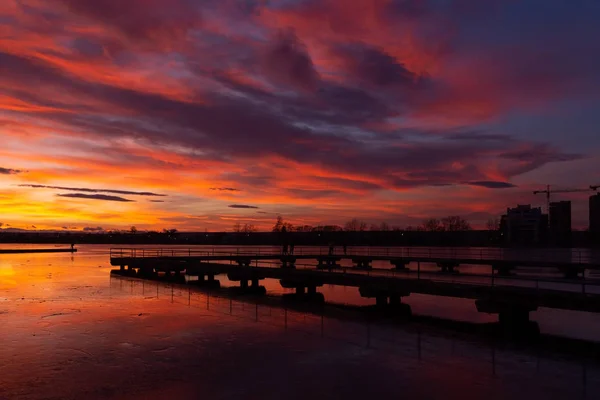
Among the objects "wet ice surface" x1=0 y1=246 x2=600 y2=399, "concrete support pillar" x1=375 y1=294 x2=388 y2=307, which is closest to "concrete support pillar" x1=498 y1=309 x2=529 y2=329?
"wet ice surface" x1=0 y1=246 x2=600 y2=399

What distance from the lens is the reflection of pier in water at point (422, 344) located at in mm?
14047

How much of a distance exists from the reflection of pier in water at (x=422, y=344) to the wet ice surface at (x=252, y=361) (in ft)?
0.18

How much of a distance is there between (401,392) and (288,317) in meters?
11.3

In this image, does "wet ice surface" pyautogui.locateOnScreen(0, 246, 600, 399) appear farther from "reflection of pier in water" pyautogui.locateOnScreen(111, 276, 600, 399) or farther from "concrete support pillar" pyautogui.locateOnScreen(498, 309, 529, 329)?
"concrete support pillar" pyautogui.locateOnScreen(498, 309, 529, 329)

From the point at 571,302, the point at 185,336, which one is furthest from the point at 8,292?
the point at 571,302

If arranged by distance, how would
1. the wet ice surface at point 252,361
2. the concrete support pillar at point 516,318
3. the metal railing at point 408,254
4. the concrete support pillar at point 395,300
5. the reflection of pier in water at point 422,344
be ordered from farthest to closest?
1. the metal railing at point 408,254
2. the concrete support pillar at point 395,300
3. the concrete support pillar at point 516,318
4. the reflection of pier in water at point 422,344
5. the wet ice surface at point 252,361

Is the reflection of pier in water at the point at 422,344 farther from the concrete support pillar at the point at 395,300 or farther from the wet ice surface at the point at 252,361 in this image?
the concrete support pillar at the point at 395,300

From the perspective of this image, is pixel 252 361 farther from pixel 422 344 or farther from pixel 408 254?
pixel 408 254

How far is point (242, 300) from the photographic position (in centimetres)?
2952

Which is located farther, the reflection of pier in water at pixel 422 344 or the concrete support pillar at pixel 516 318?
the concrete support pillar at pixel 516 318

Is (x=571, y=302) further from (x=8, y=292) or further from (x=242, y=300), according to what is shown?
(x=8, y=292)

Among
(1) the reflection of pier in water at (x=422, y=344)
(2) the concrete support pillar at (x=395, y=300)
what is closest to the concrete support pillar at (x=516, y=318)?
(1) the reflection of pier in water at (x=422, y=344)

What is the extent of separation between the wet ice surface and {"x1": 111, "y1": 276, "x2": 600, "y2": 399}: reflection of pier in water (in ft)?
0.18

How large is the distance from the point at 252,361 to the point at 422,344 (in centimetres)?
617
